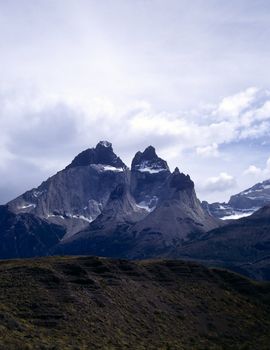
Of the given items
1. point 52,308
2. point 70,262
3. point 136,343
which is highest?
point 70,262

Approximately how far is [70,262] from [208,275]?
32.6 metres

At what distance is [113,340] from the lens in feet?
283

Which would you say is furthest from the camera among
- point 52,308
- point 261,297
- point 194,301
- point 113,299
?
point 261,297

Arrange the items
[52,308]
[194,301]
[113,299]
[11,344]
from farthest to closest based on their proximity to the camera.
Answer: [194,301]
[113,299]
[52,308]
[11,344]

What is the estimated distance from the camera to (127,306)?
103250 millimetres

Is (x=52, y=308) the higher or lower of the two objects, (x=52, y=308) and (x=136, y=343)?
the higher

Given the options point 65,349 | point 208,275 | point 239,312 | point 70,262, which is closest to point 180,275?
point 208,275

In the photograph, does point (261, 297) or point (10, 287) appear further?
point (261, 297)

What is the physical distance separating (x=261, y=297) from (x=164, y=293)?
2470 centimetres

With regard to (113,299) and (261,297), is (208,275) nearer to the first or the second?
(261,297)

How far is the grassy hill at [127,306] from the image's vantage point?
8475 centimetres

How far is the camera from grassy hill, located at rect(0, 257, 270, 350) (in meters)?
84.8

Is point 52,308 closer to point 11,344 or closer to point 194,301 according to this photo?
point 11,344

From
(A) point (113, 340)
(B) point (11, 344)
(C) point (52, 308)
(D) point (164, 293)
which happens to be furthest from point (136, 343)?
(D) point (164, 293)
